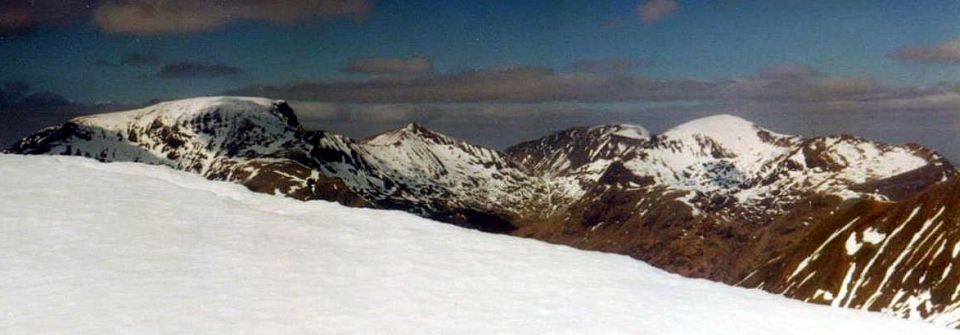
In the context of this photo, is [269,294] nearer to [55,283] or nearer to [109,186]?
[55,283]

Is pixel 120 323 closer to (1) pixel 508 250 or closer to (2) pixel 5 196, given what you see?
(1) pixel 508 250

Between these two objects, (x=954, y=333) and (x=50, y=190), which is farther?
(x=50, y=190)

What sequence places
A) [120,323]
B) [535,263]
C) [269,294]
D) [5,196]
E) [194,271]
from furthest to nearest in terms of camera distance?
[5,196]
[535,263]
[194,271]
[269,294]
[120,323]

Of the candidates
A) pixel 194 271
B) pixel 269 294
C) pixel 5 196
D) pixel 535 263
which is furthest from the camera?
pixel 5 196

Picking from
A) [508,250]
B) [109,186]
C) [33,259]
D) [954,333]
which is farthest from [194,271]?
[954,333]

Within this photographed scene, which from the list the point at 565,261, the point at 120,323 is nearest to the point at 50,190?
the point at 120,323

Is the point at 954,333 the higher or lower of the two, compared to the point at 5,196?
lower
